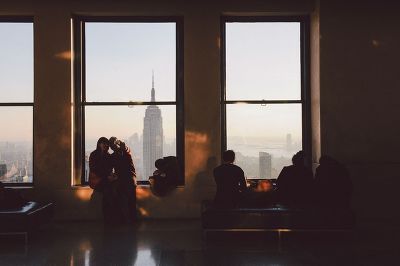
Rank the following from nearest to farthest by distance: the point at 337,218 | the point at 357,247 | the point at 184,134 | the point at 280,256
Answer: the point at 280,256 < the point at 357,247 < the point at 337,218 < the point at 184,134

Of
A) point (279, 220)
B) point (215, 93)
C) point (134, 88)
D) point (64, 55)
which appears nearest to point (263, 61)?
point (215, 93)

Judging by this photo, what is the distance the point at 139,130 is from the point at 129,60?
130cm

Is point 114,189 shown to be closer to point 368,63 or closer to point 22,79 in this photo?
point 22,79

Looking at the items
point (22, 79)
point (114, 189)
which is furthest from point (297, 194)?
point (22, 79)

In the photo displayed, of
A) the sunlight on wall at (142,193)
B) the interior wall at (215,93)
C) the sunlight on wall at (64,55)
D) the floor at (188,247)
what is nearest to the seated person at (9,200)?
the floor at (188,247)

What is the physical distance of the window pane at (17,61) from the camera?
7684 millimetres

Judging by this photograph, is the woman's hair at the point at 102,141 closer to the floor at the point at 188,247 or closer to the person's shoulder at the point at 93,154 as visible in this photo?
the person's shoulder at the point at 93,154

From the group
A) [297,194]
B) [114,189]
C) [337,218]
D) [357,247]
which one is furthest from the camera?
[114,189]

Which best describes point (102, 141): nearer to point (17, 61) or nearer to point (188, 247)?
point (17, 61)

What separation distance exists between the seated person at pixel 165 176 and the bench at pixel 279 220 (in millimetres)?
1627

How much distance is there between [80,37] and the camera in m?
7.68

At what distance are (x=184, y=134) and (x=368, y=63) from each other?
340 centimetres

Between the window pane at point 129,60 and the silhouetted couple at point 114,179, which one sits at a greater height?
the window pane at point 129,60

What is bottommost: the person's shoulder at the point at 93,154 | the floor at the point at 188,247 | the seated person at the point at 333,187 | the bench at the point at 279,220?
the floor at the point at 188,247
